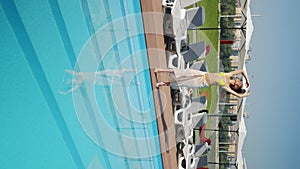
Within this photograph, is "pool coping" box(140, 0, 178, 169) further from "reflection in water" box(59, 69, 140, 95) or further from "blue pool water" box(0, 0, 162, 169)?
"reflection in water" box(59, 69, 140, 95)

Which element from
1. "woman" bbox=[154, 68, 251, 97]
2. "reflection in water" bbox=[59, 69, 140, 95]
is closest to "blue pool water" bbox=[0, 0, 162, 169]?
"reflection in water" bbox=[59, 69, 140, 95]

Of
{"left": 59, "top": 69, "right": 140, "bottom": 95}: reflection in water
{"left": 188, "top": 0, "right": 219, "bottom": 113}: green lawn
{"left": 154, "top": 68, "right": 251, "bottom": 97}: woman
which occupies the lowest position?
{"left": 188, "top": 0, "right": 219, "bottom": 113}: green lawn

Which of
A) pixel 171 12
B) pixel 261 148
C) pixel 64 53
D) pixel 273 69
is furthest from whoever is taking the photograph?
pixel 261 148

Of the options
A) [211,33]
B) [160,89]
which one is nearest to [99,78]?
[160,89]

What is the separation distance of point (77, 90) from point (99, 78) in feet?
1.33

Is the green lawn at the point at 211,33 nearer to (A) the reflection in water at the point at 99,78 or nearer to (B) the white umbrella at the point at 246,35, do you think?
(B) the white umbrella at the point at 246,35

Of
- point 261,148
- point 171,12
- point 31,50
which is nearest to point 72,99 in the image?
point 31,50

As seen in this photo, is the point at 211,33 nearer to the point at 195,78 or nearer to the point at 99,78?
the point at 195,78

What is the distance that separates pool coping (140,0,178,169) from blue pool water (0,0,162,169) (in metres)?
0.07

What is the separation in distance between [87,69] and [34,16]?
92 centimetres

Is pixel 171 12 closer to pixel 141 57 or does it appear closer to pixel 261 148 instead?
pixel 141 57

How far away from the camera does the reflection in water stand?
3.01 metres

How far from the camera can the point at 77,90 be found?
3.15 m

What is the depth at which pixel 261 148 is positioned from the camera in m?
11.5
